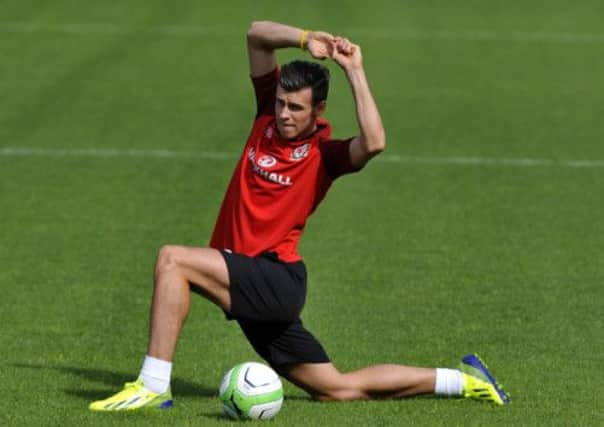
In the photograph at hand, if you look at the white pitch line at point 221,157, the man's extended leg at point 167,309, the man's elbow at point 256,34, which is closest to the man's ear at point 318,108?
the man's elbow at point 256,34

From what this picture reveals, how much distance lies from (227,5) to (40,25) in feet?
16.6

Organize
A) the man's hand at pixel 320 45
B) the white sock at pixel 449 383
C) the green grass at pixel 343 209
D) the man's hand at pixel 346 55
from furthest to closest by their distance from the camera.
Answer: the green grass at pixel 343 209, the white sock at pixel 449 383, the man's hand at pixel 320 45, the man's hand at pixel 346 55

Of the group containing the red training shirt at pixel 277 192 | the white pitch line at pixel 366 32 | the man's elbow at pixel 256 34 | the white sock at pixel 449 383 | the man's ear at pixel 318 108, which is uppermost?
the man's elbow at pixel 256 34

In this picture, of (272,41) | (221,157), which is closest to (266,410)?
(272,41)

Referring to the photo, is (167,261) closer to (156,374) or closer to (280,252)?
(156,374)

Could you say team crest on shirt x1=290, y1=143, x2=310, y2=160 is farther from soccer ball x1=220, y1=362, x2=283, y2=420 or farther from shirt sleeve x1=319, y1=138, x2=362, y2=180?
soccer ball x1=220, y1=362, x2=283, y2=420

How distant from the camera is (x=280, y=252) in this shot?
32.8 feet

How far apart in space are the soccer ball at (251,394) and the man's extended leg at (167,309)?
0.40 m

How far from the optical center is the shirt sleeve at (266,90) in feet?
34.4

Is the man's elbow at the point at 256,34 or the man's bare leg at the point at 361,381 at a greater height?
the man's elbow at the point at 256,34

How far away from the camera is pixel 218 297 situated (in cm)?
977

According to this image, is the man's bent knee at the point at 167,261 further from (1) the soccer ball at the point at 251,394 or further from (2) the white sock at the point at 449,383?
(2) the white sock at the point at 449,383

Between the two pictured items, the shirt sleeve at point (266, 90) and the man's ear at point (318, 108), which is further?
the shirt sleeve at point (266, 90)

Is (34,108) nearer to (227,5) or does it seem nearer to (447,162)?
(447,162)
